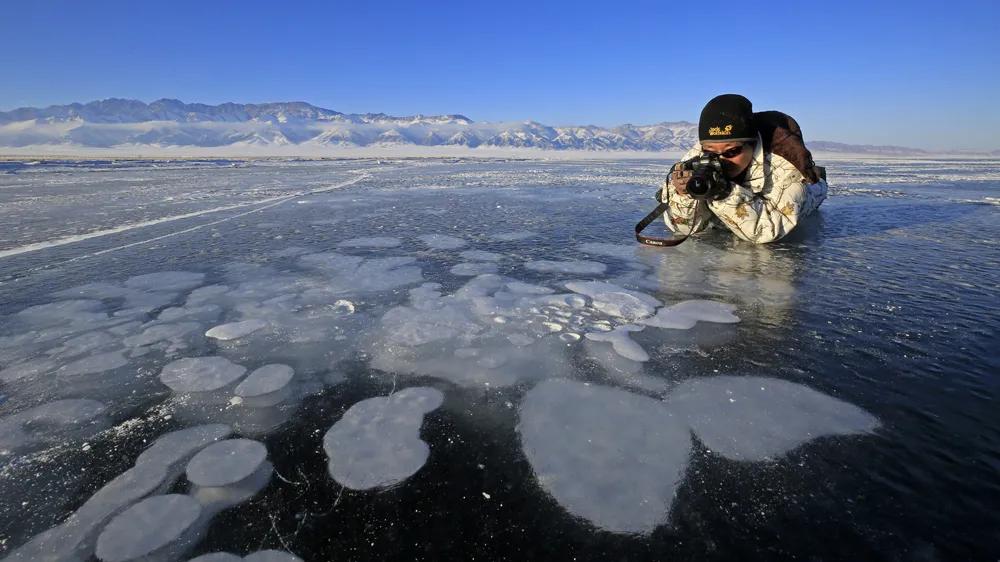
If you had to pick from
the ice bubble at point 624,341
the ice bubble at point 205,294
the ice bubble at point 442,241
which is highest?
the ice bubble at point 442,241

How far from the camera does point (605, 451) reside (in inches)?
55.9

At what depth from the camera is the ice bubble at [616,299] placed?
2.56 meters

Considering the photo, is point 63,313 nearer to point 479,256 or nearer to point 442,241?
point 479,256

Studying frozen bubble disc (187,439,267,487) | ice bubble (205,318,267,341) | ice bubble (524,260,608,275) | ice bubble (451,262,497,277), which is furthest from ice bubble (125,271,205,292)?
ice bubble (524,260,608,275)

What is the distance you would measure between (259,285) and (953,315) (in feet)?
13.5

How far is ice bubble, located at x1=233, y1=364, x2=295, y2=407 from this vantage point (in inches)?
69.7

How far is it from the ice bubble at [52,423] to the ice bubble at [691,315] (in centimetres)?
237

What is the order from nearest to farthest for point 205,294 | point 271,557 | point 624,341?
point 271,557, point 624,341, point 205,294

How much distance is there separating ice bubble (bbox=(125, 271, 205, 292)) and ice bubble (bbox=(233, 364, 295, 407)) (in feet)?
5.47

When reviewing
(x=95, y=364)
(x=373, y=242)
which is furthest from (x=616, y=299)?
(x=373, y=242)

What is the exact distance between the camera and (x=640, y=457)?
4.56ft

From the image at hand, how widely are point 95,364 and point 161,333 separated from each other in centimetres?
34

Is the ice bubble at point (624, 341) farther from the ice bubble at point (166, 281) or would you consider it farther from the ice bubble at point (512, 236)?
the ice bubble at point (166, 281)


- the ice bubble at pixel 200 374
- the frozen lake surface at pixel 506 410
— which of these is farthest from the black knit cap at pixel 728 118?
the ice bubble at pixel 200 374
